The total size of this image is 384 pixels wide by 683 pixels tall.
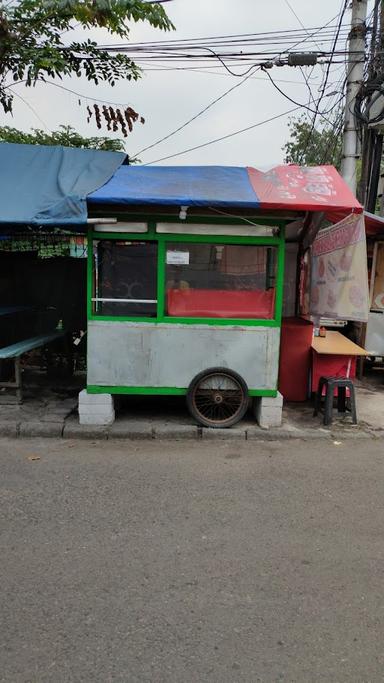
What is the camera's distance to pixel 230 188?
225 inches

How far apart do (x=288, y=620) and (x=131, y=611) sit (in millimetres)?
824

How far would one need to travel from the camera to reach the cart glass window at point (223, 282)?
5.75 metres

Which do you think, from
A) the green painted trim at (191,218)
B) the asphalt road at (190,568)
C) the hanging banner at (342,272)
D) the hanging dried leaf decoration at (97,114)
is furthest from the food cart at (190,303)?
the hanging dried leaf decoration at (97,114)

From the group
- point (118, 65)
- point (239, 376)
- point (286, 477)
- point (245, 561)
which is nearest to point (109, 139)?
point (118, 65)

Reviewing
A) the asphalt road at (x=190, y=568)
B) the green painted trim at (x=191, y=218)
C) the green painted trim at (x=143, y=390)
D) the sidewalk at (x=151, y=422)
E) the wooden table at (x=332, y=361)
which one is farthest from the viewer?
the wooden table at (x=332, y=361)

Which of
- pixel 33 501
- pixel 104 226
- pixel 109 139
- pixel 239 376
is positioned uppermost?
→ pixel 109 139

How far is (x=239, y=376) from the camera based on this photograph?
5.75m

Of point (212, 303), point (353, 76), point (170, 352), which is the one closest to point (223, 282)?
point (212, 303)

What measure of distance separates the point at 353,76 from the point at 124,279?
19.5 ft

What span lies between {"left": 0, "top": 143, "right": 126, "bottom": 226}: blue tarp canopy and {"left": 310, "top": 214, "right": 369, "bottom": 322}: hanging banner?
2868 millimetres

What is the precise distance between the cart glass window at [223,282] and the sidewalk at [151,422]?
131 centimetres

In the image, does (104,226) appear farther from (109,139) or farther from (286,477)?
(109,139)

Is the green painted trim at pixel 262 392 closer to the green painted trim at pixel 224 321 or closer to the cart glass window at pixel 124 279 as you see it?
the green painted trim at pixel 224 321

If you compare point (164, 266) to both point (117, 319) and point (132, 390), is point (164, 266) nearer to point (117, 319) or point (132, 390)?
point (117, 319)
